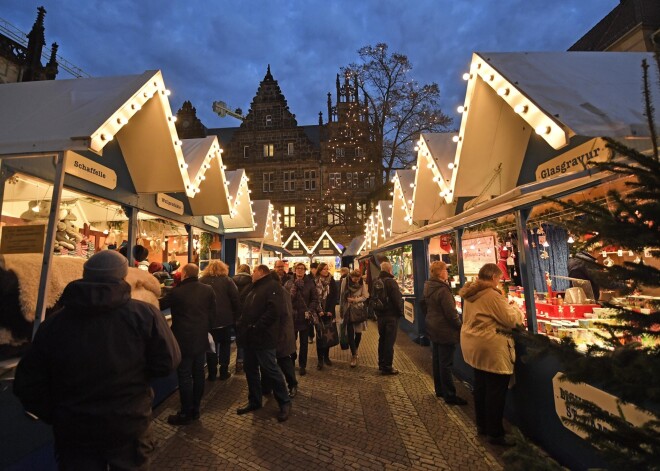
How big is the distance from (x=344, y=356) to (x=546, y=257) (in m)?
3.88

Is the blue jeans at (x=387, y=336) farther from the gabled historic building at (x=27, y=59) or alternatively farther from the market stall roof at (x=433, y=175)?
the gabled historic building at (x=27, y=59)

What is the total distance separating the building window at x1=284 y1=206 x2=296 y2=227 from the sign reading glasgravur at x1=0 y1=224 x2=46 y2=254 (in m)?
31.4

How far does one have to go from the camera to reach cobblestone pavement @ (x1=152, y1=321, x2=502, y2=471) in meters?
3.09

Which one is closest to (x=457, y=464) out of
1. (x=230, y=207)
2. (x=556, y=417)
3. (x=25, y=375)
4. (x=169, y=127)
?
(x=556, y=417)

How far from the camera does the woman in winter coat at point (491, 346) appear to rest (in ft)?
10.8

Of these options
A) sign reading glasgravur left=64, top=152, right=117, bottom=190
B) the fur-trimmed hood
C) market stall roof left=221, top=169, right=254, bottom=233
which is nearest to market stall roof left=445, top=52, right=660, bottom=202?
the fur-trimmed hood

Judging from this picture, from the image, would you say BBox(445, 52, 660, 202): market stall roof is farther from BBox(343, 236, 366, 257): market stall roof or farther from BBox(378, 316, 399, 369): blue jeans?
BBox(343, 236, 366, 257): market stall roof

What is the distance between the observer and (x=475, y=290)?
344 centimetres

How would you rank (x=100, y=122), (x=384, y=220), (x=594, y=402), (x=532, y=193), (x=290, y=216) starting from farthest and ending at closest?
(x=290, y=216) < (x=384, y=220) < (x=532, y=193) < (x=100, y=122) < (x=594, y=402)

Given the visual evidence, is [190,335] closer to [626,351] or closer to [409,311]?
[626,351]

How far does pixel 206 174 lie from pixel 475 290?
547 centimetres

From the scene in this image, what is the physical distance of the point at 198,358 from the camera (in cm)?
397

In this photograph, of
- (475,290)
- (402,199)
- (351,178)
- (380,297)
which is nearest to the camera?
(475,290)

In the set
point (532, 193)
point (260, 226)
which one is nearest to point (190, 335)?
point (532, 193)
